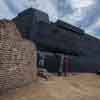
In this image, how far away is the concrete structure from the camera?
24.4 m

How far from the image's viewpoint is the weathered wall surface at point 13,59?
6675 mm

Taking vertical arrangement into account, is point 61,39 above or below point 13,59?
above

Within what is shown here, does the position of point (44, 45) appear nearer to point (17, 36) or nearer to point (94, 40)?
point (94, 40)

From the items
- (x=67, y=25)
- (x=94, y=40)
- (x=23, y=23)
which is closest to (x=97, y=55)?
(x=94, y=40)

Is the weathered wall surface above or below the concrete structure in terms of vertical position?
below

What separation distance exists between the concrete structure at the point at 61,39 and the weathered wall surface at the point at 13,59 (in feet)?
51.1

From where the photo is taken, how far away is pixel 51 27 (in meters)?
25.9

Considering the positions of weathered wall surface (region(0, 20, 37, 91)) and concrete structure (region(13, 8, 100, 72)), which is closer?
weathered wall surface (region(0, 20, 37, 91))

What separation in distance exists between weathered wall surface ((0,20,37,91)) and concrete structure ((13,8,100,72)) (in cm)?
1558

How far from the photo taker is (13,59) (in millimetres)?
7195

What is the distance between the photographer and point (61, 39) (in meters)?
25.5

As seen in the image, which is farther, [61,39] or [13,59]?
[61,39]

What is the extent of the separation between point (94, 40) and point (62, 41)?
5620 mm

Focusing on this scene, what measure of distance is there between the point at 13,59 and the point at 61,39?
739 inches
